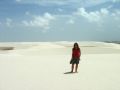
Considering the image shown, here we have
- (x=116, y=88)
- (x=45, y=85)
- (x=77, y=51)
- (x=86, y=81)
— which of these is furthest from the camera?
(x=77, y=51)

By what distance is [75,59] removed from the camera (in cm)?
1596

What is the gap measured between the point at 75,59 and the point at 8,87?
5.63 meters

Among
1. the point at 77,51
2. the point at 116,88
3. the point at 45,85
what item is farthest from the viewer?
the point at 77,51

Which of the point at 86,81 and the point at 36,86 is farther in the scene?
the point at 86,81

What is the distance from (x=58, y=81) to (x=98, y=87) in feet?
6.67

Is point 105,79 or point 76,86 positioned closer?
point 76,86

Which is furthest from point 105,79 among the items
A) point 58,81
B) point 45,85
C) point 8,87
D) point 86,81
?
point 8,87

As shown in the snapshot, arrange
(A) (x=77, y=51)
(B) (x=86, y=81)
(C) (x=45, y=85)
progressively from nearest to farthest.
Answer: (C) (x=45, y=85)
(B) (x=86, y=81)
(A) (x=77, y=51)

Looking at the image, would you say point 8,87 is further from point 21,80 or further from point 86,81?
point 86,81

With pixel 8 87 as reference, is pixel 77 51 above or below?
above

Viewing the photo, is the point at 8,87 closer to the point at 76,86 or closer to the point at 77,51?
the point at 76,86

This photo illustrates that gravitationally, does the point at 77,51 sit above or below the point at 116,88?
above

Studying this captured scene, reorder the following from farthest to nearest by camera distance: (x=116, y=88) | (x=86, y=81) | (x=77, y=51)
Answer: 1. (x=77, y=51)
2. (x=86, y=81)
3. (x=116, y=88)

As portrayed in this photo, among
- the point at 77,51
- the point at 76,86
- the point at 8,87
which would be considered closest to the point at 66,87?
the point at 76,86
